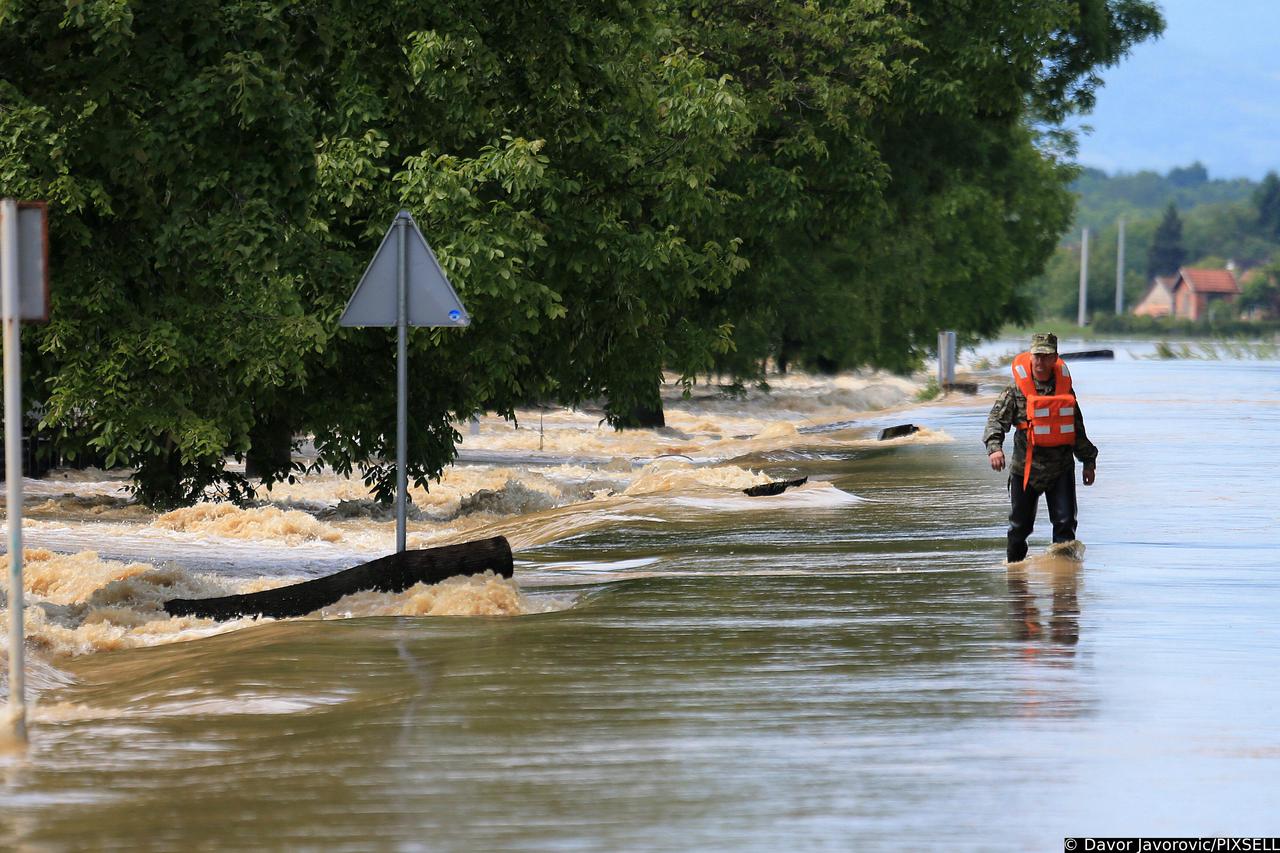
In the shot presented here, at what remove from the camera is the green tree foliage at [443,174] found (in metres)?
13.9

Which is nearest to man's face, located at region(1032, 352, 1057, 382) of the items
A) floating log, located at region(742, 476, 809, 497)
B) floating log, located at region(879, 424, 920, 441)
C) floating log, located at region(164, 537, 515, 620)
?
floating log, located at region(164, 537, 515, 620)

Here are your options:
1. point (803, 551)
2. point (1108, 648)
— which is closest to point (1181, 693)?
point (1108, 648)

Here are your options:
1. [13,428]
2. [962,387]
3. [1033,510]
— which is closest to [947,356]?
[962,387]

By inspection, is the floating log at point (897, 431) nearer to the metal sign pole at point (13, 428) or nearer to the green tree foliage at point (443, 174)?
the green tree foliage at point (443, 174)

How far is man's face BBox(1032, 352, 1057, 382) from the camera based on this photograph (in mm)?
13688

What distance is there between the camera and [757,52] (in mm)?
31859

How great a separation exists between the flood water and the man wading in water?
1.53 feet

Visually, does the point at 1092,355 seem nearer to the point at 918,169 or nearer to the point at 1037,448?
the point at 918,169

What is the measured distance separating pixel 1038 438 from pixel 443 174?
8675 mm

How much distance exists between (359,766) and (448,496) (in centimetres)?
1931

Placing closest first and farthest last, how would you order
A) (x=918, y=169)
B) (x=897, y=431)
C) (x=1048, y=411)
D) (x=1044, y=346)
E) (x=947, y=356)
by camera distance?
(x=1044, y=346) < (x=1048, y=411) < (x=897, y=431) < (x=918, y=169) < (x=947, y=356)

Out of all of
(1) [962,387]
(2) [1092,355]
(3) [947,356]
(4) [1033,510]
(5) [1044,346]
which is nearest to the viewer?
(5) [1044,346]

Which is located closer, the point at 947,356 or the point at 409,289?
the point at 409,289

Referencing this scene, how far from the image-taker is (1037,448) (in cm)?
1396
